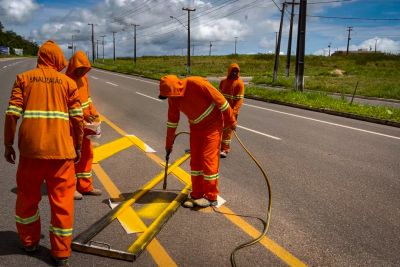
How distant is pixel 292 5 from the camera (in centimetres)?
3581

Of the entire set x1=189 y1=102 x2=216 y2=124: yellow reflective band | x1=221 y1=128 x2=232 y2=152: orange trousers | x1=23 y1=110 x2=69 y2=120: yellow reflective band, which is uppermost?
x1=23 y1=110 x2=69 y2=120: yellow reflective band

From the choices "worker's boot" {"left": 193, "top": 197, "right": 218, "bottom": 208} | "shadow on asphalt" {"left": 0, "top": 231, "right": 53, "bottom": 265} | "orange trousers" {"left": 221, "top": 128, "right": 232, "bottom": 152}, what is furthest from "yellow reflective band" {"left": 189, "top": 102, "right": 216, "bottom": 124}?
"orange trousers" {"left": 221, "top": 128, "right": 232, "bottom": 152}

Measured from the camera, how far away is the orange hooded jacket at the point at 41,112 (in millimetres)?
3285

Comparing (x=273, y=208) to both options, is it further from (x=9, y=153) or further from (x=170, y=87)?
(x=9, y=153)

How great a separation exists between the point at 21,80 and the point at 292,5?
36213mm

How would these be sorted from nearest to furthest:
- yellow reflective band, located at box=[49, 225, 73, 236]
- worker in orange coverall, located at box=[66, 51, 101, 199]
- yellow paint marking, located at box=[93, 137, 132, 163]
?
yellow reflective band, located at box=[49, 225, 73, 236] → worker in orange coverall, located at box=[66, 51, 101, 199] → yellow paint marking, located at box=[93, 137, 132, 163]

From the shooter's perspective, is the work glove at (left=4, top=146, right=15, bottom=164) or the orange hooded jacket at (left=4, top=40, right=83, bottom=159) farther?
the work glove at (left=4, top=146, right=15, bottom=164)

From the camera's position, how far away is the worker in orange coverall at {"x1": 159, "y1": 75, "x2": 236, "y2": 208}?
4.62 meters

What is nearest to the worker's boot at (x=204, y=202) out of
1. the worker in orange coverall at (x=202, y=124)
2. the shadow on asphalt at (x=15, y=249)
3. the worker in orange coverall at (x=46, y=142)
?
the worker in orange coverall at (x=202, y=124)

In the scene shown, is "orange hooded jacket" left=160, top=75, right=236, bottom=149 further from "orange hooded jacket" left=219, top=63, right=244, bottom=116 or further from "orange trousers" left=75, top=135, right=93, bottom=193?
"orange hooded jacket" left=219, top=63, right=244, bottom=116

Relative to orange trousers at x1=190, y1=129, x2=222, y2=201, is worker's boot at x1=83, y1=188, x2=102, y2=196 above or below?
below

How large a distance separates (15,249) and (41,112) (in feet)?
4.75

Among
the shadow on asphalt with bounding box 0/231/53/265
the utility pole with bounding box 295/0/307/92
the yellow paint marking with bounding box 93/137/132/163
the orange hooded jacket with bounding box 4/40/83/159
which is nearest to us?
the orange hooded jacket with bounding box 4/40/83/159

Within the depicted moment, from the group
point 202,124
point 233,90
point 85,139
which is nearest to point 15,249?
point 85,139
